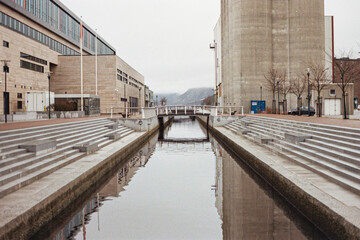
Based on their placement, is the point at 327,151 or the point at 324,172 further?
the point at 327,151

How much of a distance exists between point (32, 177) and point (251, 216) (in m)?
6.88

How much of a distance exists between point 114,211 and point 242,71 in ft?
156

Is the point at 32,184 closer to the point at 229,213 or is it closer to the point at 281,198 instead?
the point at 229,213

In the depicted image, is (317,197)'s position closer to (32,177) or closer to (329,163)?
(329,163)

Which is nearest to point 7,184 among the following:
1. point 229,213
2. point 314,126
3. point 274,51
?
point 229,213

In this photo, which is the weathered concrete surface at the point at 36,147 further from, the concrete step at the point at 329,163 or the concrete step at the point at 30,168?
the concrete step at the point at 329,163

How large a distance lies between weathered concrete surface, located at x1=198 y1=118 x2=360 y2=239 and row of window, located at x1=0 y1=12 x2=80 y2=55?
4311 cm

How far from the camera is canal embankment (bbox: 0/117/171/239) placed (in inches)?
249

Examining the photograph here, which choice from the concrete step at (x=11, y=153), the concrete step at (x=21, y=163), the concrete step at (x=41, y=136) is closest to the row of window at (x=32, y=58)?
the concrete step at (x=41, y=136)

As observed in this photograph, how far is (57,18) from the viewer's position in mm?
58219

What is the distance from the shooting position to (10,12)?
139 ft

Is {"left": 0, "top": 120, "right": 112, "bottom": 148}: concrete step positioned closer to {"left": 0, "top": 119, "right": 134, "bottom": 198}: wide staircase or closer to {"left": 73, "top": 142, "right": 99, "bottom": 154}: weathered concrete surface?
{"left": 0, "top": 119, "right": 134, "bottom": 198}: wide staircase

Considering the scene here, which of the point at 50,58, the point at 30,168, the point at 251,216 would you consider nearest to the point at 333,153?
the point at 251,216

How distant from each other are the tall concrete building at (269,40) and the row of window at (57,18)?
34.0 meters
